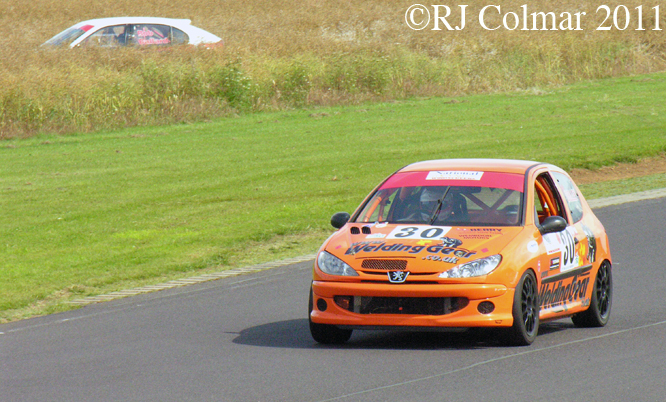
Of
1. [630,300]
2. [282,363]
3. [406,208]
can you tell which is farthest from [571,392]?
[630,300]

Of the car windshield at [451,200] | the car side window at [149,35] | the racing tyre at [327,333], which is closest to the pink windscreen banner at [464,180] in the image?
the car windshield at [451,200]

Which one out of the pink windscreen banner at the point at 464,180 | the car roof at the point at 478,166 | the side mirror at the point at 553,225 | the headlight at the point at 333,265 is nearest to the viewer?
the headlight at the point at 333,265

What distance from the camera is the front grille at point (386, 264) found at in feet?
25.4

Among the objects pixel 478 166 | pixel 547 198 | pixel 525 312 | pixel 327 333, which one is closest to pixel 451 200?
pixel 478 166

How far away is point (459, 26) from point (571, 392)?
33122 millimetres

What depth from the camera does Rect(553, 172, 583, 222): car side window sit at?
30.5 feet

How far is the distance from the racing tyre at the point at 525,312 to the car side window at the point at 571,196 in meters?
1.32

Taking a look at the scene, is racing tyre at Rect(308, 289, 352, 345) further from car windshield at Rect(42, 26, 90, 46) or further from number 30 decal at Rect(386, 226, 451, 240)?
car windshield at Rect(42, 26, 90, 46)

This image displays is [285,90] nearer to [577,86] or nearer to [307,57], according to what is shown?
[307,57]

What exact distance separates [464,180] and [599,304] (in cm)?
164

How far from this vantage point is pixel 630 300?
10.4 metres

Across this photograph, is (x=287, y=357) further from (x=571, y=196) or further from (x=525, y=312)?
(x=571, y=196)

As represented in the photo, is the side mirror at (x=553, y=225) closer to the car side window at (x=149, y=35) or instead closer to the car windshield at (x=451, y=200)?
the car windshield at (x=451, y=200)

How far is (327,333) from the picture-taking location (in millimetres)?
8289
